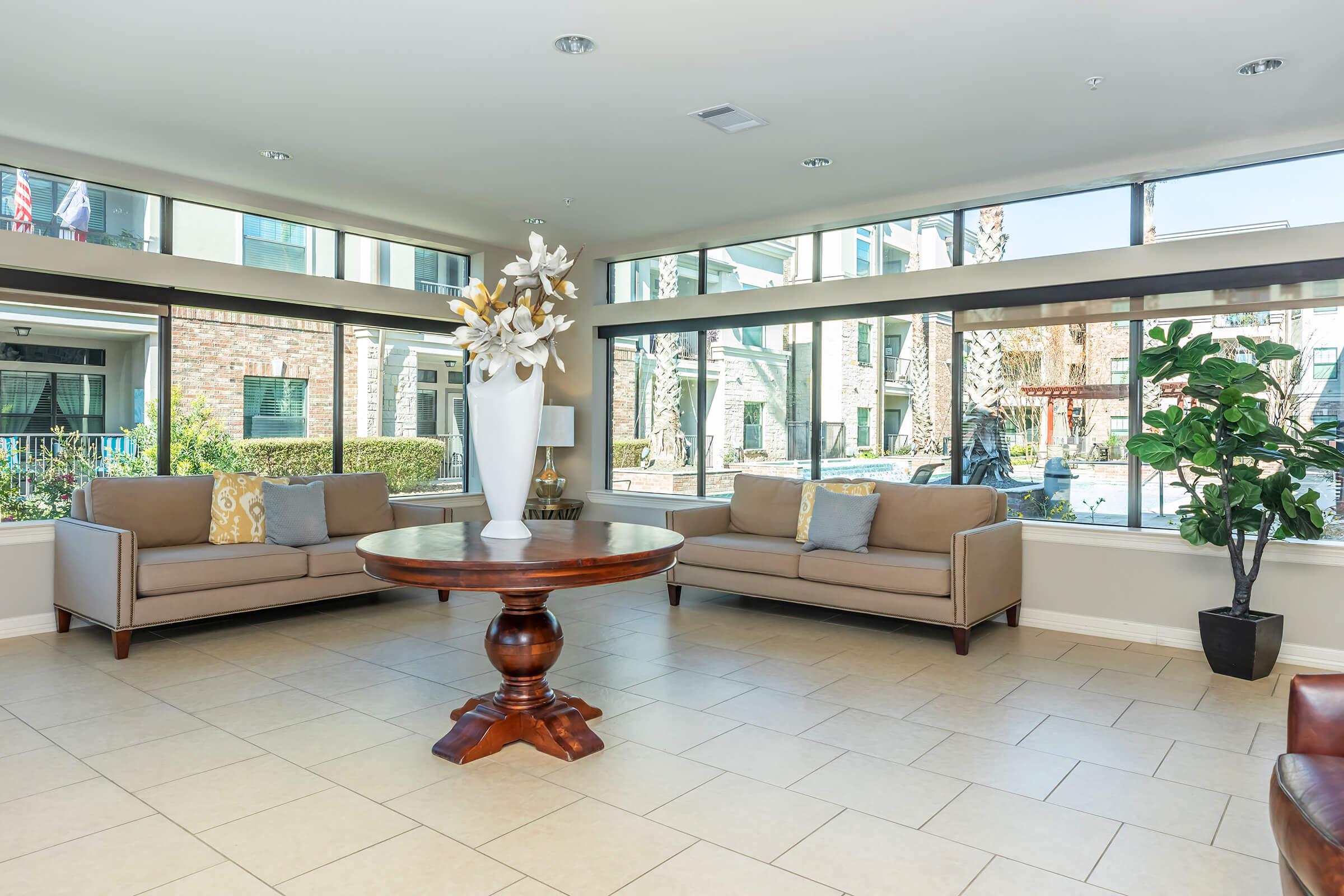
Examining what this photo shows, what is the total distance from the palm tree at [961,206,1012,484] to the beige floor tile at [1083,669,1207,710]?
1.65 meters

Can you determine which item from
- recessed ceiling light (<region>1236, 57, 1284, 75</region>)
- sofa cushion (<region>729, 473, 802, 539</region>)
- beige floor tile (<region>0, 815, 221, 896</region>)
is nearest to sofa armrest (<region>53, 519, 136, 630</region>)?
beige floor tile (<region>0, 815, 221, 896</region>)

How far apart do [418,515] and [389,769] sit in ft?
10.6

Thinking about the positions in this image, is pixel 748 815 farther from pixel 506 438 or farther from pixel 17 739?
pixel 17 739

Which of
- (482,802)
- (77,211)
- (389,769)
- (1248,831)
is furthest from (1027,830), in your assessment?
(77,211)

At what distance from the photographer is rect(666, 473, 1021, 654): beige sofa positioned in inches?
177

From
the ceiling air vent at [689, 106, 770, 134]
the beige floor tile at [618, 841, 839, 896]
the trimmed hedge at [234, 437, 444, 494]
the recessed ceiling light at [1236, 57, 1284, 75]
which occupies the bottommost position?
the beige floor tile at [618, 841, 839, 896]

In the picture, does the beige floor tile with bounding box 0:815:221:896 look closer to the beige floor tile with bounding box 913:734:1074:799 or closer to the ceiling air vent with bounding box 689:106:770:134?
the beige floor tile with bounding box 913:734:1074:799

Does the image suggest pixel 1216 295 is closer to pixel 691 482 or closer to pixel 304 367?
pixel 691 482

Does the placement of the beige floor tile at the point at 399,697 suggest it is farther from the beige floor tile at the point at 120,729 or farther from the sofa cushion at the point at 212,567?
the sofa cushion at the point at 212,567

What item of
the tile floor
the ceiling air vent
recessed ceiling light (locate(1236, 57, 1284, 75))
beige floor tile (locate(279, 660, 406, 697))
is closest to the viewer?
the tile floor

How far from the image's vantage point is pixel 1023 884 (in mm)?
2170

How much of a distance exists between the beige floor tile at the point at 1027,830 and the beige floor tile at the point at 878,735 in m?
0.39

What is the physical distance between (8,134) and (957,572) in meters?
5.51

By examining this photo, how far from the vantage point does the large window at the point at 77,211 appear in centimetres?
475
